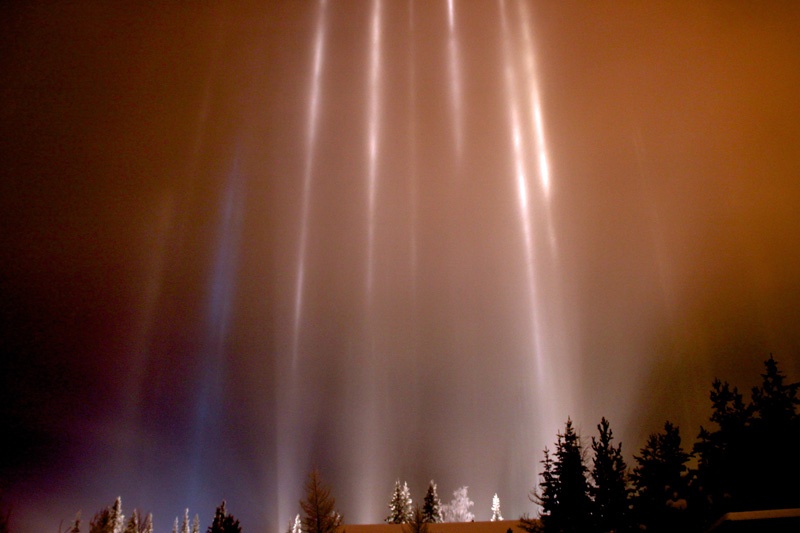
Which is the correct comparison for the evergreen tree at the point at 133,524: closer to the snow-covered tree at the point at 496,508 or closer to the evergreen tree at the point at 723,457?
the snow-covered tree at the point at 496,508

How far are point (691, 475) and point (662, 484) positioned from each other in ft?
4.25

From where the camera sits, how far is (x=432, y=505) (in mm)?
58219

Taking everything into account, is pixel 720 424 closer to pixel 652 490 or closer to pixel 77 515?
pixel 652 490

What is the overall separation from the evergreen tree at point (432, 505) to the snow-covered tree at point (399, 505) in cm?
181

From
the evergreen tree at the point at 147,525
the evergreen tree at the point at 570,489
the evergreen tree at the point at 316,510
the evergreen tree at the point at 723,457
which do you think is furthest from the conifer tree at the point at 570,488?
the evergreen tree at the point at 147,525

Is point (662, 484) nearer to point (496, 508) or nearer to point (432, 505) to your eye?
point (432, 505)

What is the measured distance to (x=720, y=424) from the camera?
1041 inches

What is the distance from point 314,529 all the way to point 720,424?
19.4 m

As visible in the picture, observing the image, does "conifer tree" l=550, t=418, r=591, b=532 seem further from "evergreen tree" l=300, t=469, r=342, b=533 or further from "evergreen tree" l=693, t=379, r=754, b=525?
"evergreen tree" l=300, t=469, r=342, b=533

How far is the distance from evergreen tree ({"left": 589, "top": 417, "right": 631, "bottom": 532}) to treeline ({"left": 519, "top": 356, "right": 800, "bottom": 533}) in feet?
0.15

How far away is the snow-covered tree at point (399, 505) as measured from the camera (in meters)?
56.2

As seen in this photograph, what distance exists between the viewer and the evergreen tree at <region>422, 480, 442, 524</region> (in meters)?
57.3

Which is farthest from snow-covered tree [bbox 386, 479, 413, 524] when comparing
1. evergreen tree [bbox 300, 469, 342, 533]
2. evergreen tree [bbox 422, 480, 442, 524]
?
evergreen tree [bbox 300, 469, 342, 533]

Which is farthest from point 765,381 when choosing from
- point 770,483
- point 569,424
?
point 569,424
